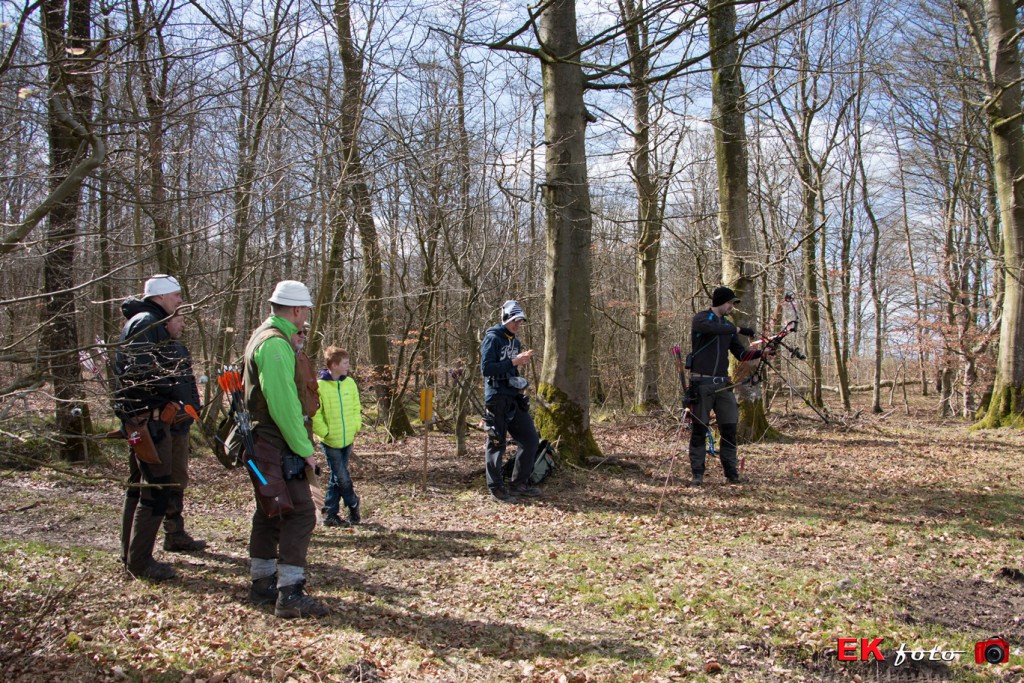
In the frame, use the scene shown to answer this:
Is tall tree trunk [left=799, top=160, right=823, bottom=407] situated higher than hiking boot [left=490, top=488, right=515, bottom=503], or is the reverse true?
tall tree trunk [left=799, top=160, right=823, bottom=407]

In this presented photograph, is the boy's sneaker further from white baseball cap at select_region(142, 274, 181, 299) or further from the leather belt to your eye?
the leather belt

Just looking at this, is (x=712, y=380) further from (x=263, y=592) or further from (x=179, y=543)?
(x=179, y=543)

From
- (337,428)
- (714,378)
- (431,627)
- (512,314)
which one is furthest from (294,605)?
(714,378)

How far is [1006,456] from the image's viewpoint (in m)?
9.11

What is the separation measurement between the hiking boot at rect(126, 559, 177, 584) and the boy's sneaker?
70.0 inches

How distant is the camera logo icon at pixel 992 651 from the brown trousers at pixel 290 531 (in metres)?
3.82

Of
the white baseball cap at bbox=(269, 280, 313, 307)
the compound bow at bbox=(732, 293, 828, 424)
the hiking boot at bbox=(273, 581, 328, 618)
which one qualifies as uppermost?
the white baseball cap at bbox=(269, 280, 313, 307)

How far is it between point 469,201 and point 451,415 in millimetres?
5089

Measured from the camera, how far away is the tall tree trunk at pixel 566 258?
827 centimetres

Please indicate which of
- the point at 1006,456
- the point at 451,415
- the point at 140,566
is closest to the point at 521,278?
the point at 451,415

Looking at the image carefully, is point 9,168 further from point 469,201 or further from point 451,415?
point 451,415

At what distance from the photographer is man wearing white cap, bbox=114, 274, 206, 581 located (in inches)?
191

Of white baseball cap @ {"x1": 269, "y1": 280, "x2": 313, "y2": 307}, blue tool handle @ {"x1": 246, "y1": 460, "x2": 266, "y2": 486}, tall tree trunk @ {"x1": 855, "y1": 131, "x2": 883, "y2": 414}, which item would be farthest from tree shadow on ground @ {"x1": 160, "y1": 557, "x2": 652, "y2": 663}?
tall tree trunk @ {"x1": 855, "y1": 131, "x2": 883, "y2": 414}

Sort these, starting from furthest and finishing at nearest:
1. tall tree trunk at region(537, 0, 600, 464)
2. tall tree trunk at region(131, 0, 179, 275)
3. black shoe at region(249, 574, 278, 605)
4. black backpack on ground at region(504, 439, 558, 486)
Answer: tall tree trunk at region(537, 0, 600, 464) < black backpack on ground at region(504, 439, 558, 486) < tall tree trunk at region(131, 0, 179, 275) < black shoe at region(249, 574, 278, 605)
